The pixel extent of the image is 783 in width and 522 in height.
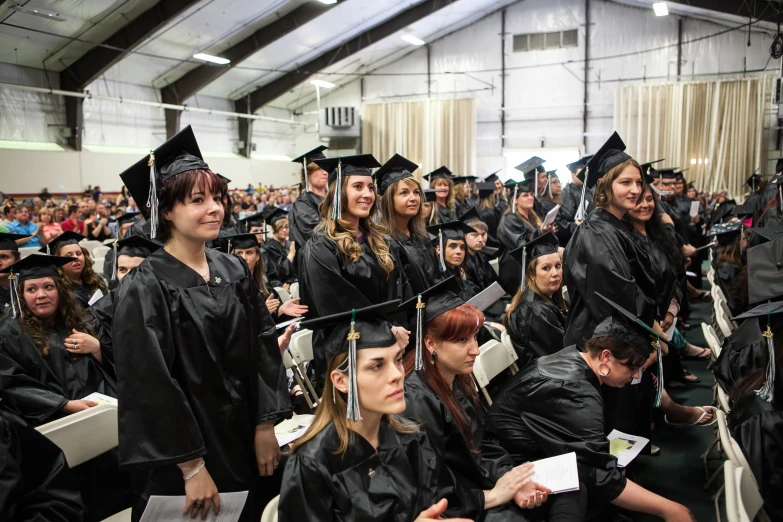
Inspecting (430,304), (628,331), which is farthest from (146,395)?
(628,331)

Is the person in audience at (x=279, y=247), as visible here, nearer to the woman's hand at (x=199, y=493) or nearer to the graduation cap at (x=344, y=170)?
the graduation cap at (x=344, y=170)

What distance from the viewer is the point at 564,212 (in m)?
7.07

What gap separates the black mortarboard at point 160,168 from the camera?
2.04m

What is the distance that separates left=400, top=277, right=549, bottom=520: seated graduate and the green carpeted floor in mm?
1249

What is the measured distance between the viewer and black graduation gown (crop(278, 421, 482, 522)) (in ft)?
5.76

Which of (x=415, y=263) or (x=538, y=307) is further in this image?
(x=538, y=307)

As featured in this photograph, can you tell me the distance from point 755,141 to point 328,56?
482 inches

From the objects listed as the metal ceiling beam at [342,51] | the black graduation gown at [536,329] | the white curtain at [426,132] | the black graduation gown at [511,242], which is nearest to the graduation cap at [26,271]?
the black graduation gown at [536,329]

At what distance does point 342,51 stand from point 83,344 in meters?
16.4

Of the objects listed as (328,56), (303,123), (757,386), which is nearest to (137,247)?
(757,386)

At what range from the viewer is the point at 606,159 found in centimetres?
353

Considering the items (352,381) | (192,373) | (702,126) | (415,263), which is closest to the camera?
(352,381)

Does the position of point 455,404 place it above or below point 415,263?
below

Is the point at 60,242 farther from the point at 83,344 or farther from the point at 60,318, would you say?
the point at 83,344
